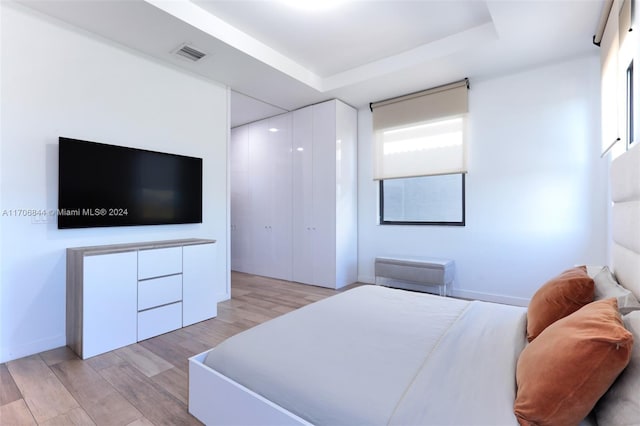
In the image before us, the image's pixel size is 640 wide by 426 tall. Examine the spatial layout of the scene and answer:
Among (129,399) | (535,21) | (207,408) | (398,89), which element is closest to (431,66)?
(398,89)

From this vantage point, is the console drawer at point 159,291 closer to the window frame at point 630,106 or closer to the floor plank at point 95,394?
the floor plank at point 95,394

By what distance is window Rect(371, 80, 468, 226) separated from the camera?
4.05 metres

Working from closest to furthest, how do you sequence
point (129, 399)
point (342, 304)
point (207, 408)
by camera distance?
point (207, 408), point (129, 399), point (342, 304)

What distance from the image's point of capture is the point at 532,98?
3572 millimetres

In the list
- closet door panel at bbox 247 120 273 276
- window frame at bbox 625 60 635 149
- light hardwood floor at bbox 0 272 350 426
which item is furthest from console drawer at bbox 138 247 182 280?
window frame at bbox 625 60 635 149

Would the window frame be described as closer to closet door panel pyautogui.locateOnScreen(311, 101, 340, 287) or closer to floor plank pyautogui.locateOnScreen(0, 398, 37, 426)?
closet door panel pyautogui.locateOnScreen(311, 101, 340, 287)

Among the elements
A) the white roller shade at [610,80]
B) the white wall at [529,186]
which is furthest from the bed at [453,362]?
the white wall at [529,186]

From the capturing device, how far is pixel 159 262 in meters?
2.90

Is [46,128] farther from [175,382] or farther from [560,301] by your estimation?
[560,301]

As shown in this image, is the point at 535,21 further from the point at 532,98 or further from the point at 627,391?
the point at 627,391

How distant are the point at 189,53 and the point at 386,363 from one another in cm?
344

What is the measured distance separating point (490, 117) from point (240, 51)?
3.12 metres

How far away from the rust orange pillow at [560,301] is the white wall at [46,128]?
3.39 meters

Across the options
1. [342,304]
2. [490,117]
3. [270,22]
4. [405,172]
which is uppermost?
[270,22]
